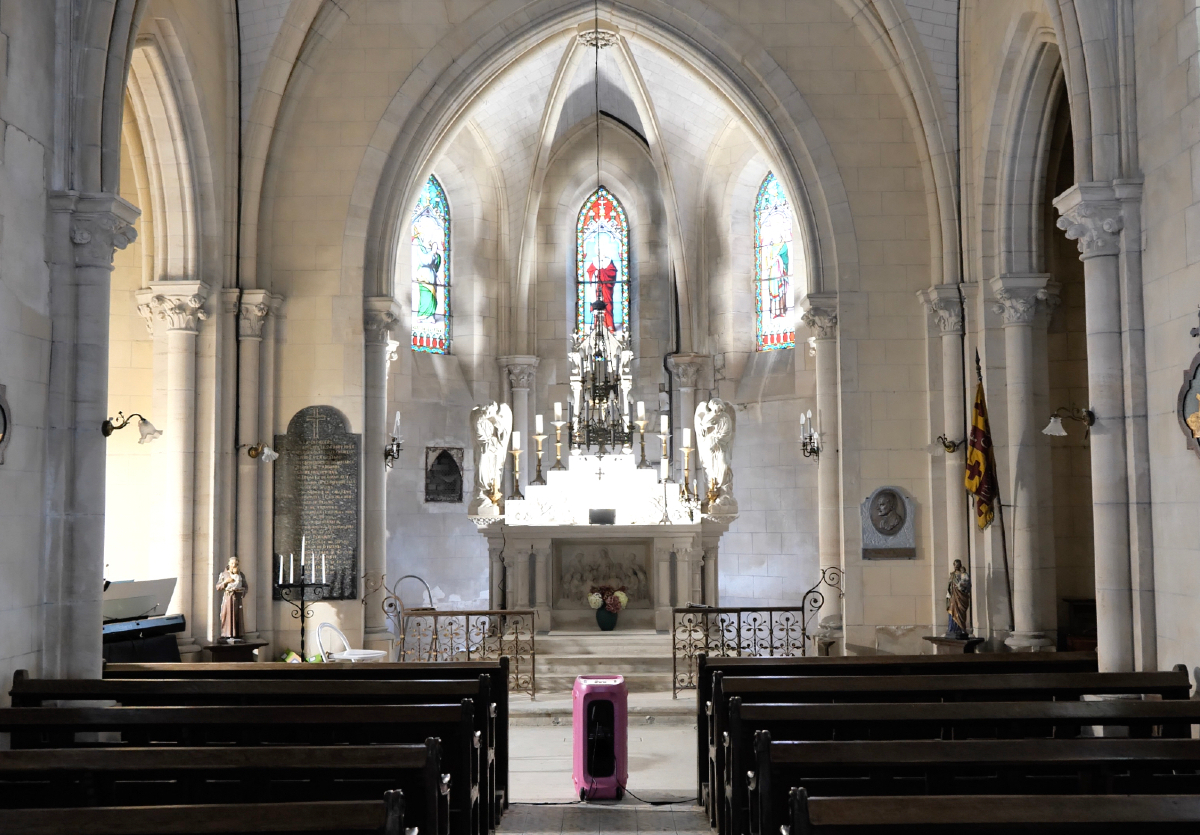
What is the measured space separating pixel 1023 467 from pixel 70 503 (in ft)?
29.3

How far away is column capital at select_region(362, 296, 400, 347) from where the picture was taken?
14148mm

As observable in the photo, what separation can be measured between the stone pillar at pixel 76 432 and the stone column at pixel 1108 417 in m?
7.18

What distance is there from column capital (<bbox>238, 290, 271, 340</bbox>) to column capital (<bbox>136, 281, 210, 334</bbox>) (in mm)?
590

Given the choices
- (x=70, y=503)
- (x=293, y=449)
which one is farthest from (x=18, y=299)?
(x=293, y=449)

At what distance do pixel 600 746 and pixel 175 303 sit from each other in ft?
23.5

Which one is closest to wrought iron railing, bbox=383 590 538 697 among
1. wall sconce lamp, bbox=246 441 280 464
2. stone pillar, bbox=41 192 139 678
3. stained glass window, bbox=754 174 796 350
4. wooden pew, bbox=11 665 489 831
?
wall sconce lamp, bbox=246 441 280 464

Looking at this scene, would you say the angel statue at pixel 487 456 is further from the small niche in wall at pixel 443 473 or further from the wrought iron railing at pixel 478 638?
the small niche in wall at pixel 443 473

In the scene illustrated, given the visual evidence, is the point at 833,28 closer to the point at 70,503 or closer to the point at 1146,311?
the point at 1146,311

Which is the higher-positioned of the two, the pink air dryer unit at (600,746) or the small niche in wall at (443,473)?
the small niche in wall at (443,473)

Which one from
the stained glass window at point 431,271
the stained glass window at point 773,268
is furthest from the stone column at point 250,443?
the stained glass window at point 773,268

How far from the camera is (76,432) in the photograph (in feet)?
27.9

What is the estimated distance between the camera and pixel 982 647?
1260cm

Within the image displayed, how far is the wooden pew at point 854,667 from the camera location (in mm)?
8391

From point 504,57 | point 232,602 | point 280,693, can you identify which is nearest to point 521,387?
point 504,57
